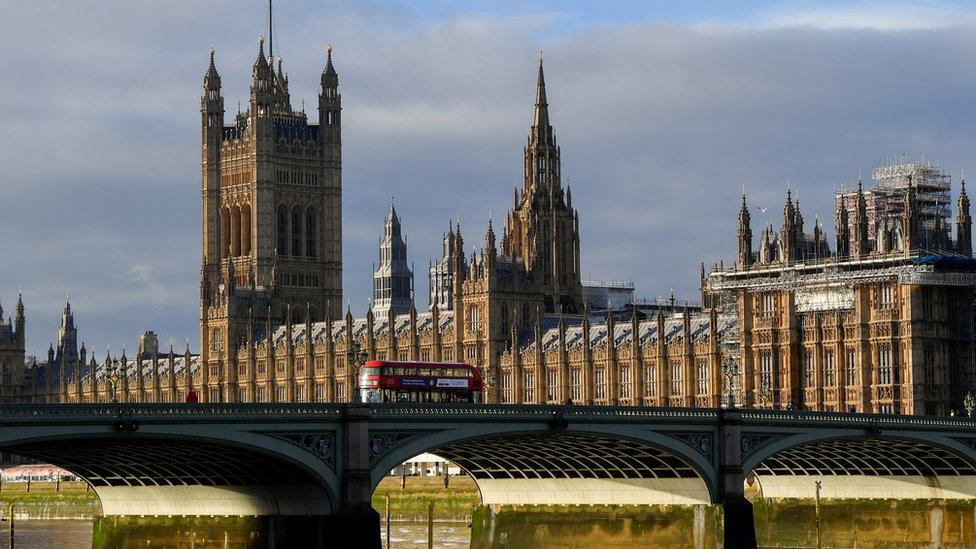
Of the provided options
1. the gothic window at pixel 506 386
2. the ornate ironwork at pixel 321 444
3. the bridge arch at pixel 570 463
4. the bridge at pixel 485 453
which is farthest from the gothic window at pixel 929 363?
the ornate ironwork at pixel 321 444

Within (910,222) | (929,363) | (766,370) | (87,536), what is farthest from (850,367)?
(87,536)

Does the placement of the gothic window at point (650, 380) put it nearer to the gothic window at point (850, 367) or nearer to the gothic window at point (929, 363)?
the gothic window at point (850, 367)

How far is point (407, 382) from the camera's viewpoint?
4252 inches

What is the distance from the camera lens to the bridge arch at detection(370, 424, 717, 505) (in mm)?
86375

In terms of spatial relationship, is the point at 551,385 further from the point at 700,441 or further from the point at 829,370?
the point at 700,441

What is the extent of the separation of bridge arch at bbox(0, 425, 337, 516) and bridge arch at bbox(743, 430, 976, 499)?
26.7 meters

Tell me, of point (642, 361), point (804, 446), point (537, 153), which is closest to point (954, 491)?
point (804, 446)

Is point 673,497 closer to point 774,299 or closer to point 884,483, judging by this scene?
point 884,483

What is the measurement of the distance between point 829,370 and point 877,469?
28997mm

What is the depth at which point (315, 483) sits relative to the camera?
8275cm

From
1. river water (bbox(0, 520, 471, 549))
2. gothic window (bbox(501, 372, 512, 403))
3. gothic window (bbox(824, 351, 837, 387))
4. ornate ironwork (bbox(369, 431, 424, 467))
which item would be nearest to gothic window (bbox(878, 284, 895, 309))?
gothic window (bbox(824, 351, 837, 387))

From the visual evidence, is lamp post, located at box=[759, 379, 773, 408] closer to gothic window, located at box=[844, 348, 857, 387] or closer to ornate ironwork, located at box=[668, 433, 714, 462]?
gothic window, located at box=[844, 348, 857, 387]

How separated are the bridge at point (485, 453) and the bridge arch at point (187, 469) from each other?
8cm

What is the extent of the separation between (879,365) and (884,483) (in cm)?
2717
